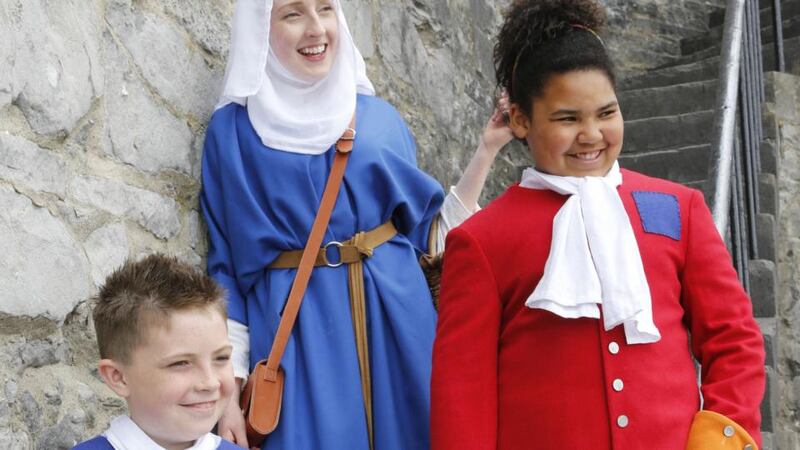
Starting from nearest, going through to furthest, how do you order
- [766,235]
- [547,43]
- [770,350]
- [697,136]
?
1. [547,43]
2. [770,350]
3. [766,235]
4. [697,136]

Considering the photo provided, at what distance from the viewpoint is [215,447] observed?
7.30 feet

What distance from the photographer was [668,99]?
5.62 metres

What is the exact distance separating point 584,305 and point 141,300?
0.87 metres

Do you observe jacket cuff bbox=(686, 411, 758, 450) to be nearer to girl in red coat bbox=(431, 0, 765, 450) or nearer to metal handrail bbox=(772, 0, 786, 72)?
girl in red coat bbox=(431, 0, 765, 450)

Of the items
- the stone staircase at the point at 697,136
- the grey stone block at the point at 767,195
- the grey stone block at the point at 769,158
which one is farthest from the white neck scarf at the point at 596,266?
the grey stone block at the point at 769,158

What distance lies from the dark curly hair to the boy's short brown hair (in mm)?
815

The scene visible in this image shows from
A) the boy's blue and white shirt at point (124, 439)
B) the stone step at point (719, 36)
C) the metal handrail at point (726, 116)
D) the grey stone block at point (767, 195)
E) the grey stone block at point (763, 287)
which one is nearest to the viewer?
the boy's blue and white shirt at point (124, 439)

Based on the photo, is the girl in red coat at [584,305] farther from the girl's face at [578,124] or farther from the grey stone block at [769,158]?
the grey stone block at [769,158]

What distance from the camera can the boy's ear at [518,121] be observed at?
8.21ft

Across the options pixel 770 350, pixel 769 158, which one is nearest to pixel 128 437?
pixel 770 350

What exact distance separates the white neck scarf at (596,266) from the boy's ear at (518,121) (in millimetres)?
163

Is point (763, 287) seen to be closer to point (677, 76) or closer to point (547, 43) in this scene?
point (677, 76)

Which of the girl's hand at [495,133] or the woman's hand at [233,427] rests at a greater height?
the girl's hand at [495,133]

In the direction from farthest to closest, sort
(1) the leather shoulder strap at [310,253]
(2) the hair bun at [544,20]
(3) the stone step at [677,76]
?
(3) the stone step at [677,76]
(1) the leather shoulder strap at [310,253]
(2) the hair bun at [544,20]
